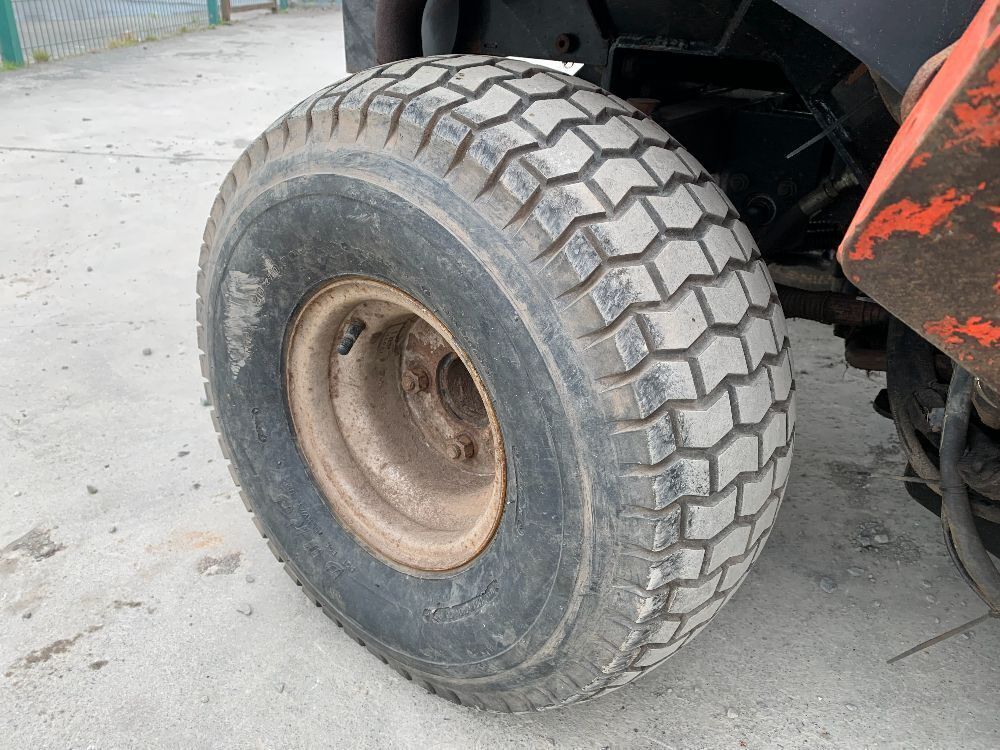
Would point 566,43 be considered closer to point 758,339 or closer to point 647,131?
point 647,131

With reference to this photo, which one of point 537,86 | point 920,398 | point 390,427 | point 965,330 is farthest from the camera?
point 390,427

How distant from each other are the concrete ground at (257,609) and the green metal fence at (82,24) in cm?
607

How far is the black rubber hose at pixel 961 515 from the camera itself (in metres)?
1.40

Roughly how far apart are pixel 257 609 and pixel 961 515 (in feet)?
5.11

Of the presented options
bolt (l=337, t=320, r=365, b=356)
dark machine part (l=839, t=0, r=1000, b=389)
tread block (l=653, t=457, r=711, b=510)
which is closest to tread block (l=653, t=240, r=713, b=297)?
tread block (l=653, t=457, r=711, b=510)

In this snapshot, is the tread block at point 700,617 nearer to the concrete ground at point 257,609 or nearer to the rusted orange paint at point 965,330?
the concrete ground at point 257,609

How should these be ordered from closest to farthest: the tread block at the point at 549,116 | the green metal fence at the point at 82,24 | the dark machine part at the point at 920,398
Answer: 1. the tread block at the point at 549,116
2. the dark machine part at the point at 920,398
3. the green metal fence at the point at 82,24

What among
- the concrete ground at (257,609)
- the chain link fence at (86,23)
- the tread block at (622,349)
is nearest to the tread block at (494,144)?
the tread block at (622,349)

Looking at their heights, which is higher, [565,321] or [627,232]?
[627,232]

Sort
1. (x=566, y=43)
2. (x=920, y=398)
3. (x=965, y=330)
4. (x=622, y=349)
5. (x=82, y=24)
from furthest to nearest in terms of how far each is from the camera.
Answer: (x=82, y=24) < (x=566, y=43) < (x=920, y=398) < (x=622, y=349) < (x=965, y=330)

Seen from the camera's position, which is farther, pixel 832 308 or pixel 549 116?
pixel 832 308

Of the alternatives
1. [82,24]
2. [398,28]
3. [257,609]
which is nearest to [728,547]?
[257,609]

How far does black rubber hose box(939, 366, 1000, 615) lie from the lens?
1404 mm

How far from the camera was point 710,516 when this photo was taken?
1.35 metres
